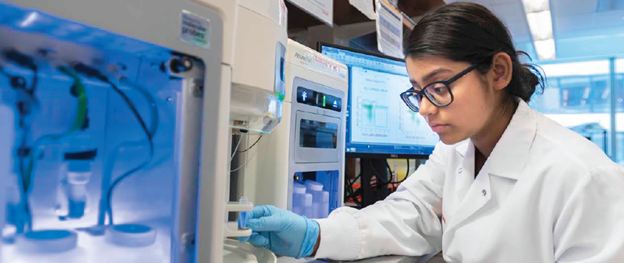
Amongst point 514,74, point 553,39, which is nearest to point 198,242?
point 514,74

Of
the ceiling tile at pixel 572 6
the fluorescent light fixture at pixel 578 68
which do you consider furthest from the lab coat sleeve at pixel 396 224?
the fluorescent light fixture at pixel 578 68

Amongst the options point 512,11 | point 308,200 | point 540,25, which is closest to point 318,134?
point 308,200

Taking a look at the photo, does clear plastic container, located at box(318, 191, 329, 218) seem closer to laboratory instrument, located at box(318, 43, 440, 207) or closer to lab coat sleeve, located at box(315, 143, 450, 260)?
lab coat sleeve, located at box(315, 143, 450, 260)

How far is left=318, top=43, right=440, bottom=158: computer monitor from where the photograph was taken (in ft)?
4.42

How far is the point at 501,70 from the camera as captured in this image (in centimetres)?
90

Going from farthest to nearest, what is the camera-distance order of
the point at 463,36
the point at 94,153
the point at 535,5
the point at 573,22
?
the point at 573,22, the point at 535,5, the point at 463,36, the point at 94,153

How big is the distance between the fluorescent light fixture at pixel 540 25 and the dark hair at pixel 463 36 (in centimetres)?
392

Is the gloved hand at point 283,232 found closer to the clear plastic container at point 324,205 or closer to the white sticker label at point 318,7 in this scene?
the clear plastic container at point 324,205

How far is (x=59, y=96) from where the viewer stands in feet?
1.35

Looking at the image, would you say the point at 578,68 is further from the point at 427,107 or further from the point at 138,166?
the point at 138,166

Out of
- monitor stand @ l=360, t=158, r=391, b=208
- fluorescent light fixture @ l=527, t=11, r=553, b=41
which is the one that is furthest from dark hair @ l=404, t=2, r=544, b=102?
fluorescent light fixture @ l=527, t=11, r=553, b=41

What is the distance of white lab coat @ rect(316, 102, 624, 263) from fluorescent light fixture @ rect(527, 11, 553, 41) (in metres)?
3.91

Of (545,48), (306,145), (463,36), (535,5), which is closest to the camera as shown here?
(463,36)

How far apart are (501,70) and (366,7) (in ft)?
2.42
